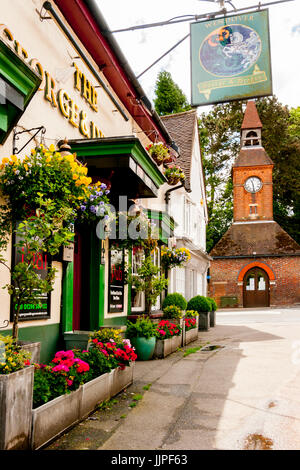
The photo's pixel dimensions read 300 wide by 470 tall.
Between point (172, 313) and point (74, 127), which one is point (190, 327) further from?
point (74, 127)

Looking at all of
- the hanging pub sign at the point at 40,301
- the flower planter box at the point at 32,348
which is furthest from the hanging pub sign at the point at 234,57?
the flower planter box at the point at 32,348

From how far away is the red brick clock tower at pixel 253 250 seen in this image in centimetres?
3450

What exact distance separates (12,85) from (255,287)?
33122 mm

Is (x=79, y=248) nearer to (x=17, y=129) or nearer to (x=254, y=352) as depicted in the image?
(x=17, y=129)

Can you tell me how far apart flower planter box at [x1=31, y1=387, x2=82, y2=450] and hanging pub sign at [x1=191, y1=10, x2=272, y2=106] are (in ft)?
17.2

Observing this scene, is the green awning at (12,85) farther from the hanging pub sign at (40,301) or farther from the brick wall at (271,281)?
the brick wall at (271,281)

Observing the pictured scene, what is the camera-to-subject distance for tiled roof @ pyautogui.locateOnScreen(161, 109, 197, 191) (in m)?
20.0

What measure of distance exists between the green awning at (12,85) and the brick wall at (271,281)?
105 ft

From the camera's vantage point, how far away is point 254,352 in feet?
33.5

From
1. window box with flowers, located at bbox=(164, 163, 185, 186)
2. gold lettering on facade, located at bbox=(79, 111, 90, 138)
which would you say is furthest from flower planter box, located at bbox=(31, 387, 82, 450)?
window box with flowers, located at bbox=(164, 163, 185, 186)

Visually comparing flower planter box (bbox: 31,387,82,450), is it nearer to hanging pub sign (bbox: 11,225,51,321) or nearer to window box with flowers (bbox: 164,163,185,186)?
hanging pub sign (bbox: 11,225,51,321)

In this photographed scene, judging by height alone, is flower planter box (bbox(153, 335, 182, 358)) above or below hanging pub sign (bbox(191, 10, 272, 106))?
below

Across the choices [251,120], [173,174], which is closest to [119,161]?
[173,174]
